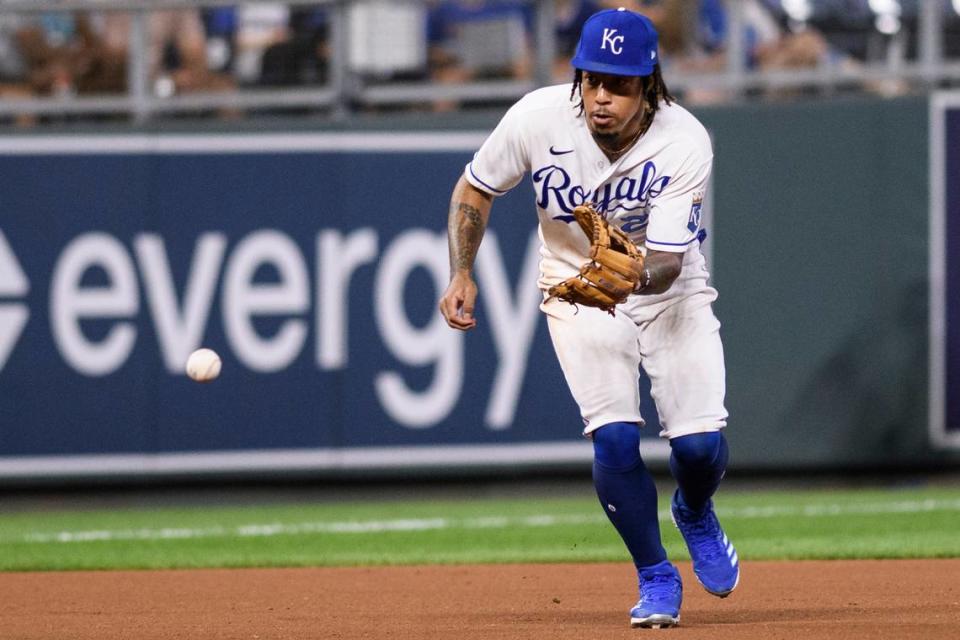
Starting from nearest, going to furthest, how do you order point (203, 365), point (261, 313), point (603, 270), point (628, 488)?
point (603, 270)
point (628, 488)
point (203, 365)
point (261, 313)

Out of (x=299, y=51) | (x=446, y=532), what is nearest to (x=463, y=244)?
(x=446, y=532)

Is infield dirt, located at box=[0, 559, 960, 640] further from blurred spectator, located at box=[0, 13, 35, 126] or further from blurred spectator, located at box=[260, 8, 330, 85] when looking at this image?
blurred spectator, located at box=[260, 8, 330, 85]

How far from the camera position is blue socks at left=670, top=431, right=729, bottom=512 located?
541 centimetres

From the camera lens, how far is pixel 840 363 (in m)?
10.7

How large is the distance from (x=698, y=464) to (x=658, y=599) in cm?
49

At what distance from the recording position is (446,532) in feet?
30.2

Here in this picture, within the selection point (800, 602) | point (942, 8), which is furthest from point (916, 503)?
point (800, 602)

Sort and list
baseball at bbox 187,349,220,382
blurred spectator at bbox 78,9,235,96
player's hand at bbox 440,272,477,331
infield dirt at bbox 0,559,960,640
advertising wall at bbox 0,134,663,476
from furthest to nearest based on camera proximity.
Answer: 1. blurred spectator at bbox 78,9,235,96
2. advertising wall at bbox 0,134,663,476
3. baseball at bbox 187,349,220,382
4. infield dirt at bbox 0,559,960,640
5. player's hand at bbox 440,272,477,331

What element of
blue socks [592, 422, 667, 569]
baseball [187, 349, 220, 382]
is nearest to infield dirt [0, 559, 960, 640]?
blue socks [592, 422, 667, 569]

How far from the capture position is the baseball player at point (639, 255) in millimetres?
5156

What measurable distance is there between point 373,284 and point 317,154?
95 centimetres

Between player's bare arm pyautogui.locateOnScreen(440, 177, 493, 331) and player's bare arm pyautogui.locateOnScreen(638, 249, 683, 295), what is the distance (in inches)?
23.2

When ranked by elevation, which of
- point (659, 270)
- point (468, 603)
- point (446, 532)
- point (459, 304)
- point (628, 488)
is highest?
point (659, 270)

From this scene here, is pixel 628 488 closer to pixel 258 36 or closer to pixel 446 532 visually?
pixel 446 532
